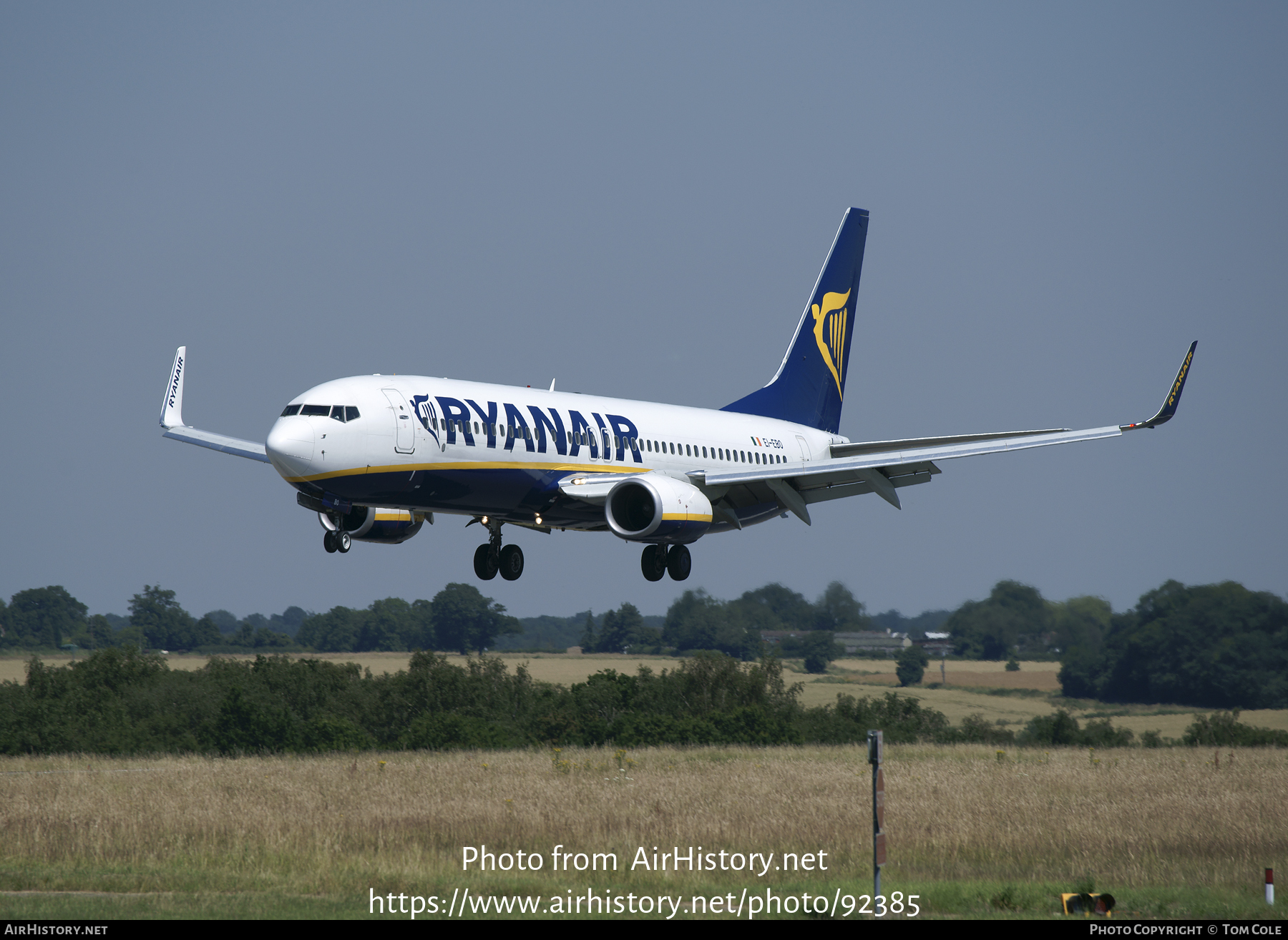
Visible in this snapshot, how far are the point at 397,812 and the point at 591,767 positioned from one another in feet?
47.6

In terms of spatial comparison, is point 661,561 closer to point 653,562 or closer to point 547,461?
point 653,562

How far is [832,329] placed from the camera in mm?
52562

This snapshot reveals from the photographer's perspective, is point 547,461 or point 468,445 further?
point 547,461

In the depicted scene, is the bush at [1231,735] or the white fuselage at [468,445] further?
the bush at [1231,735]

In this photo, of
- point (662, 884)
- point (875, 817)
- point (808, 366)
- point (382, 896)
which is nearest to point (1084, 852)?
point (662, 884)

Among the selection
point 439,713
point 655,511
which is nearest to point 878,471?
point 655,511

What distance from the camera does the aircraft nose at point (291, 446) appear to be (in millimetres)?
29734

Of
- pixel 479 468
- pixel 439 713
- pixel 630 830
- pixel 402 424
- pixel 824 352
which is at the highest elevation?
pixel 824 352

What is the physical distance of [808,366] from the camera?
1989 inches

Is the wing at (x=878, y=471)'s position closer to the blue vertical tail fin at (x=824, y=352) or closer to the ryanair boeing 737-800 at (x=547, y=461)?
the ryanair boeing 737-800 at (x=547, y=461)

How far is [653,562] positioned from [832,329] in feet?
56.1

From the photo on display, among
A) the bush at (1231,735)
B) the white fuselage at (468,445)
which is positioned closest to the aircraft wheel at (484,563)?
the white fuselage at (468,445)

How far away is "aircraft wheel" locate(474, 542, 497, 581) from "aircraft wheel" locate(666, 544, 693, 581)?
466 centimetres

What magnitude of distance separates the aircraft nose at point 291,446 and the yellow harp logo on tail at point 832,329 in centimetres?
2539
